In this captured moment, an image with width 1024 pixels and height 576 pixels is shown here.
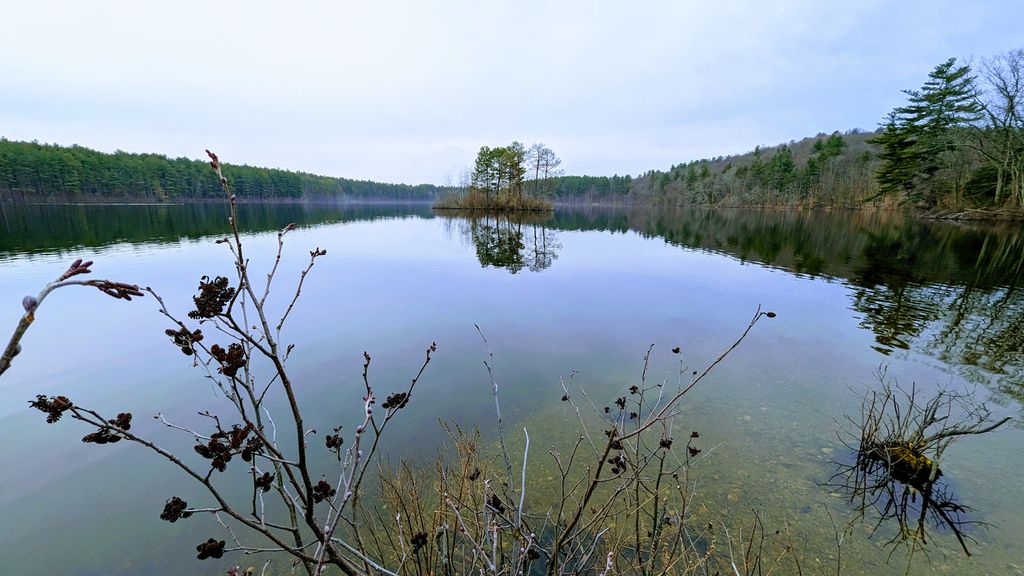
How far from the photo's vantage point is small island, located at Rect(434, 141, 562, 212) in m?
61.3

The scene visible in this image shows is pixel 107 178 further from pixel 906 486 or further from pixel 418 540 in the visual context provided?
pixel 906 486

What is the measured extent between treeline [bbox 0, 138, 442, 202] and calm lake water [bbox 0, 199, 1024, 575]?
3249 inches

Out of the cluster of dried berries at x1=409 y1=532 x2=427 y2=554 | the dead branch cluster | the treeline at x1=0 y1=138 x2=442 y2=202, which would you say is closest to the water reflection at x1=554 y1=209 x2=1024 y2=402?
the dead branch cluster

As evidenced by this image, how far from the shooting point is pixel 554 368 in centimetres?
770

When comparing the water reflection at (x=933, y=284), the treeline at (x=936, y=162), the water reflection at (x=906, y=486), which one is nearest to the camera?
the water reflection at (x=906, y=486)

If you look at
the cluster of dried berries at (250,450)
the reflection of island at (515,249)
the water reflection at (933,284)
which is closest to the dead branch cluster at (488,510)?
the cluster of dried berries at (250,450)

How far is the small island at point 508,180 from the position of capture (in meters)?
61.3

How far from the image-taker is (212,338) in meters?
8.98

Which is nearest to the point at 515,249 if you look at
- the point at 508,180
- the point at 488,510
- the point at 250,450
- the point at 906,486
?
the point at 906,486

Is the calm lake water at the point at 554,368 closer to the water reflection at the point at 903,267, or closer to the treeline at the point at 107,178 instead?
the water reflection at the point at 903,267

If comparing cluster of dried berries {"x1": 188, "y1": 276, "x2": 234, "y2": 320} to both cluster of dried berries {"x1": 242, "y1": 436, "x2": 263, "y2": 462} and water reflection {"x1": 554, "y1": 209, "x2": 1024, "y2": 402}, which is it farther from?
water reflection {"x1": 554, "y1": 209, "x2": 1024, "y2": 402}

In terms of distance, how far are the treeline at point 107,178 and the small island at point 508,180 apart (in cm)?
4706

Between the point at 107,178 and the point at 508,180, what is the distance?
8338 centimetres

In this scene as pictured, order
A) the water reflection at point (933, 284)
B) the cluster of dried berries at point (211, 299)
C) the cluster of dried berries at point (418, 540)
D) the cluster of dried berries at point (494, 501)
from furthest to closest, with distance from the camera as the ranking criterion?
the water reflection at point (933, 284) < the cluster of dried berries at point (494, 501) < the cluster of dried berries at point (418, 540) < the cluster of dried berries at point (211, 299)
